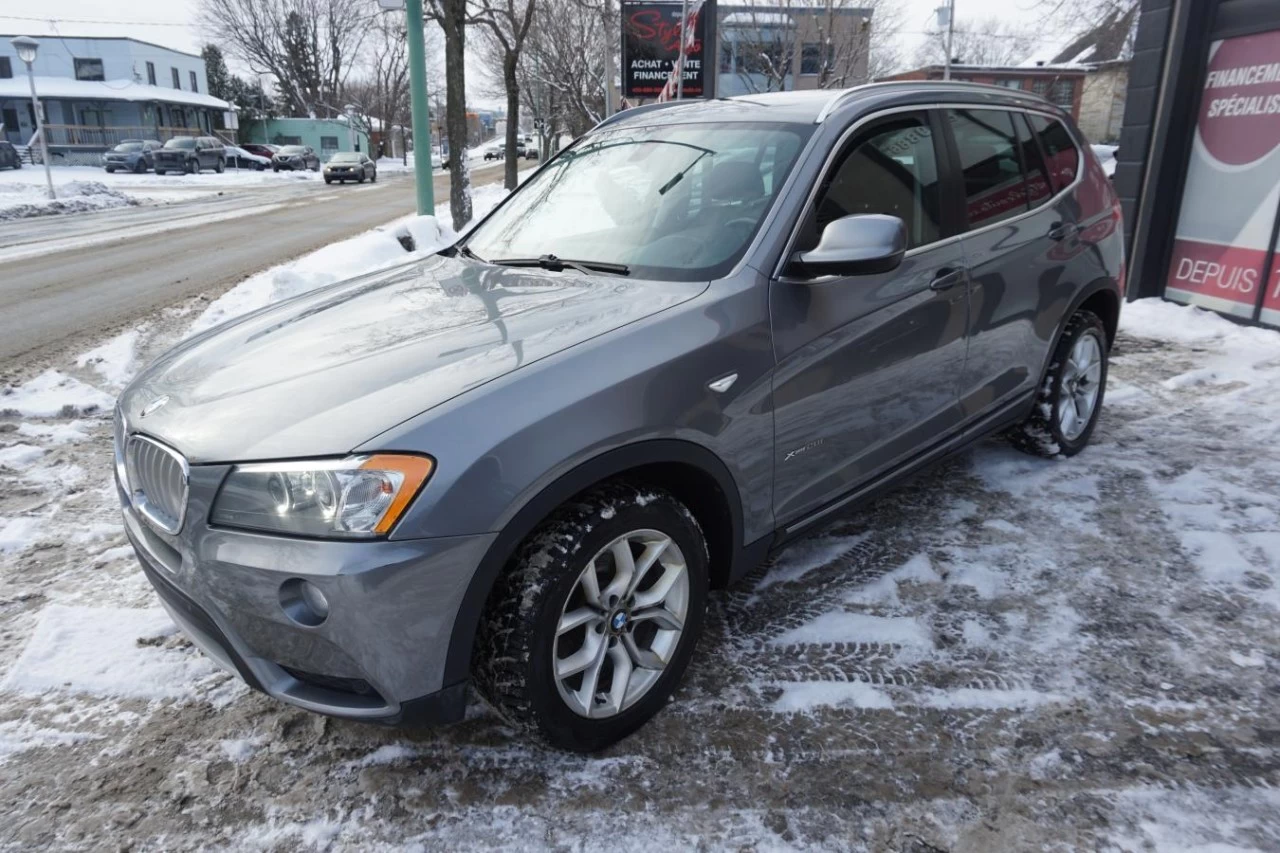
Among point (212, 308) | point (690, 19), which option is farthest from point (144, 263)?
point (690, 19)

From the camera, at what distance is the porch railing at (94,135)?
4734 cm

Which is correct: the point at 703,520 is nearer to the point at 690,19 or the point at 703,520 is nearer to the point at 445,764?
the point at 445,764

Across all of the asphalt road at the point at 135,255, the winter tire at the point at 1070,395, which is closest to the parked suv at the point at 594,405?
the winter tire at the point at 1070,395

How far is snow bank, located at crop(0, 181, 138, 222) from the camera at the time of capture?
71.8ft

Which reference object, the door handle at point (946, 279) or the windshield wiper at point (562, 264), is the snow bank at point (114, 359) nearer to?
the windshield wiper at point (562, 264)

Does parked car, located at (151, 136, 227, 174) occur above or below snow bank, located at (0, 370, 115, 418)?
above

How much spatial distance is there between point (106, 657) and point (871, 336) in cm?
285

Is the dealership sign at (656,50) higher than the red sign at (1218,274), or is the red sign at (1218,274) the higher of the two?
the dealership sign at (656,50)

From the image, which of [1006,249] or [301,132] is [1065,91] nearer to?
[301,132]

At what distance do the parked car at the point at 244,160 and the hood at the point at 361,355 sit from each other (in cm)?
5139

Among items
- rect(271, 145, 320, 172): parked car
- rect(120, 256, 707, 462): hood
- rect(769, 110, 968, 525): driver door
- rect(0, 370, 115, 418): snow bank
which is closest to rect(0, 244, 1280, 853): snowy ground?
rect(769, 110, 968, 525): driver door

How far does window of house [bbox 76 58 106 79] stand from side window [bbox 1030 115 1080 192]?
62.9 metres

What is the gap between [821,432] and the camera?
298 centimetres

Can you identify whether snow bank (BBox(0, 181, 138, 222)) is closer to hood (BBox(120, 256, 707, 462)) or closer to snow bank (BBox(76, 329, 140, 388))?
snow bank (BBox(76, 329, 140, 388))
